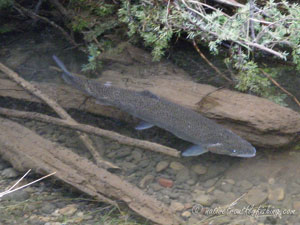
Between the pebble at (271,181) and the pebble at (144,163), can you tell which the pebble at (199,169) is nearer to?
the pebble at (144,163)

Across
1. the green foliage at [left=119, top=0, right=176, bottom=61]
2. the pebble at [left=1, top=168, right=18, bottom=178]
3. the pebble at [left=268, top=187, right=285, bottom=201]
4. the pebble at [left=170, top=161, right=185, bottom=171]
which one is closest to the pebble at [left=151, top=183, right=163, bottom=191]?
the pebble at [left=170, top=161, right=185, bottom=171]

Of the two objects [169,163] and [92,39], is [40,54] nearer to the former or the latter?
[92,39]

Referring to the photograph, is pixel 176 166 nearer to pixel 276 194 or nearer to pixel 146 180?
pixel 146 180

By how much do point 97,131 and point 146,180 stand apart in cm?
79

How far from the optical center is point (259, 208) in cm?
367

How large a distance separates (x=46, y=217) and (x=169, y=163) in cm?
155

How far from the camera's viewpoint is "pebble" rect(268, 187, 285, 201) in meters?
3.77

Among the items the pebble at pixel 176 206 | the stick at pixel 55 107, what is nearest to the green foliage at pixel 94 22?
the stick at pixel 55 107

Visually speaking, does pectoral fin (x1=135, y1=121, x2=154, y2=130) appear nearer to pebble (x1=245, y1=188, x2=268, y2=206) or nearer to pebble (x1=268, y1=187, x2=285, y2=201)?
pebble (x1=245, y1=188, x2=268, y2=206)

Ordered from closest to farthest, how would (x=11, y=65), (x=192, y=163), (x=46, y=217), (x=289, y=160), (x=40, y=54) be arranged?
(x=46, y=217)
(x=289, y=160)
(x=192, y=163)
(x=11, y=65)
(x=40, y=54)

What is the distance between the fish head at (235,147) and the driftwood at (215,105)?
6.4 inches

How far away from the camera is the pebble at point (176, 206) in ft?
12.3

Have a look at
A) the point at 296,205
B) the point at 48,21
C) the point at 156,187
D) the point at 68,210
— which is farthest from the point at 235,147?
the point at 48,21

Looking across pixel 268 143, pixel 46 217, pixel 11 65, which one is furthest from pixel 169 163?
pixel 11 65
